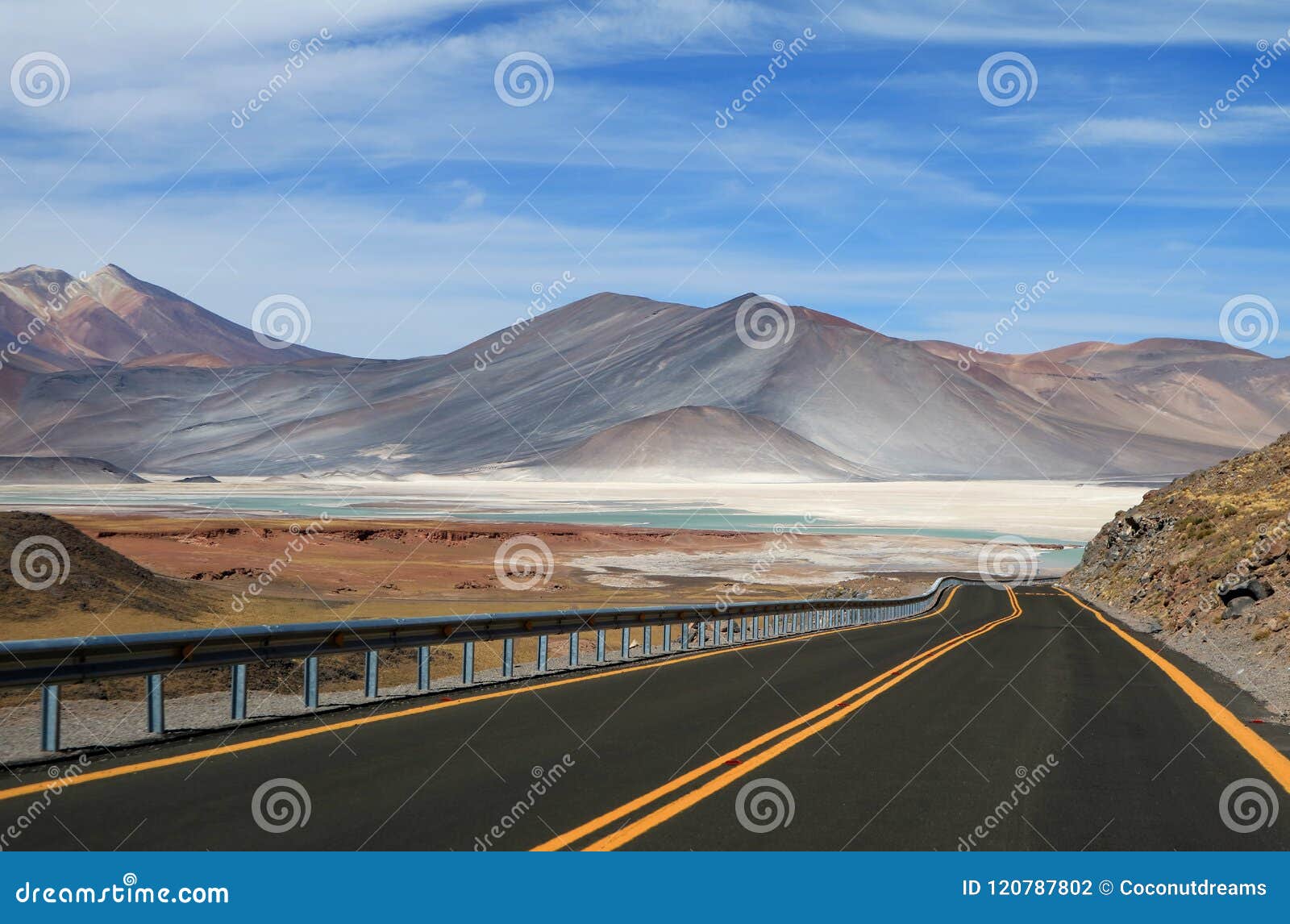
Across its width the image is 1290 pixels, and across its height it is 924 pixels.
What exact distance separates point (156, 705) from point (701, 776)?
200 inches

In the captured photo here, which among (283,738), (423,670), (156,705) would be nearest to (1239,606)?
(423,670)

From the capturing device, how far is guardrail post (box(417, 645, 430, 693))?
15578mm

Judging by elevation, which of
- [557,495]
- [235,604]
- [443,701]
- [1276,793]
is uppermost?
[557,495]

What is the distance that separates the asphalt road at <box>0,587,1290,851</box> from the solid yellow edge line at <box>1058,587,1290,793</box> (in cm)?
6

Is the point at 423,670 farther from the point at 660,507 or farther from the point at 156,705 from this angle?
the point at 660,507

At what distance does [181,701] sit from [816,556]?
243 ft

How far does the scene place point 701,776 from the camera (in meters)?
10.2

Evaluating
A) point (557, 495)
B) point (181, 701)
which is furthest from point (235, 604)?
point (557, 495)

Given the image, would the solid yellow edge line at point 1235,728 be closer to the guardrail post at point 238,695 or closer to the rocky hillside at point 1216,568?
the rocky hillside at point 1216,568

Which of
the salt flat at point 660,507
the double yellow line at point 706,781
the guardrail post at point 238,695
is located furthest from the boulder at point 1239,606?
the salt flat at point 660,507

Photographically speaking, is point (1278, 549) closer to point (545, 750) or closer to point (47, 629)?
point (545, 750)

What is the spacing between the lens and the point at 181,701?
14383mm

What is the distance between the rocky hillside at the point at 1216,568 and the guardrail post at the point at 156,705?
44.1 feet

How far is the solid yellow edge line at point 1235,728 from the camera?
36.0 ft
